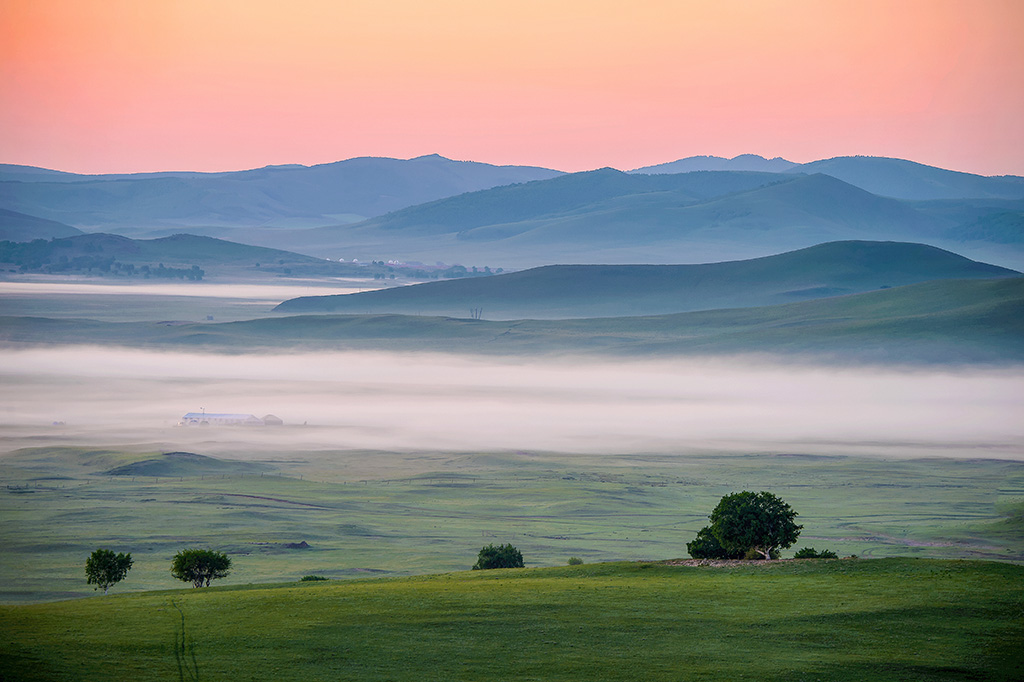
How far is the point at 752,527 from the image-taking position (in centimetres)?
6419

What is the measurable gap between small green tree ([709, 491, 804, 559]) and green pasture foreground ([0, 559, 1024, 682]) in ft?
19.0

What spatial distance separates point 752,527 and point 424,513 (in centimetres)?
8592

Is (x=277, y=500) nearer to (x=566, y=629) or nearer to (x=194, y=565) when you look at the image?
(x=194, y=565)

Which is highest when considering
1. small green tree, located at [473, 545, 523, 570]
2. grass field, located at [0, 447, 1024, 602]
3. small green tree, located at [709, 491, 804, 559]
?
small green tree, located at [709, 491, 804, 559]

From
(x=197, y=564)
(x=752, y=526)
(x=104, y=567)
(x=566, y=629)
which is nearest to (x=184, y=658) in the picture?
(x=566, y=629)

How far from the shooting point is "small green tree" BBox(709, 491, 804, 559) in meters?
64.2

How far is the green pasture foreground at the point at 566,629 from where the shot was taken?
146 feet

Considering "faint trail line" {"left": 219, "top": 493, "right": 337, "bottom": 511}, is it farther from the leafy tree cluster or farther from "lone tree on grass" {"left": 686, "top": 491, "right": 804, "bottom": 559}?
"lone tree on grass" {"left": 686, "top": 491, "right": 804, "bottom": 559}

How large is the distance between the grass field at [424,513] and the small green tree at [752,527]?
41509mm

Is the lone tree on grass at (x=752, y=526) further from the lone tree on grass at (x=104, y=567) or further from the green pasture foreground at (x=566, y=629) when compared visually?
the lone tree on grass at (x=104, y=567)

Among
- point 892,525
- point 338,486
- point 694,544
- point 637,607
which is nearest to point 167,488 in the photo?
point 338,486

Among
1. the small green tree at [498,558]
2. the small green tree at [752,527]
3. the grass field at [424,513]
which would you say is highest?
the small green tree at [752,527]

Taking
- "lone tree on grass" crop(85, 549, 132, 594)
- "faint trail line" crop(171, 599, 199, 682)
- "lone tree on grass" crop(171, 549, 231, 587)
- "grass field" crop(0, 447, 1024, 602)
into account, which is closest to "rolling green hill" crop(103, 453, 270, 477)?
"grass field" crop(0, 447, 1024, 602)

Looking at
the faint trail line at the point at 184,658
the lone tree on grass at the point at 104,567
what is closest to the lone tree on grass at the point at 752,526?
the faint trail line at the point at 184,658
